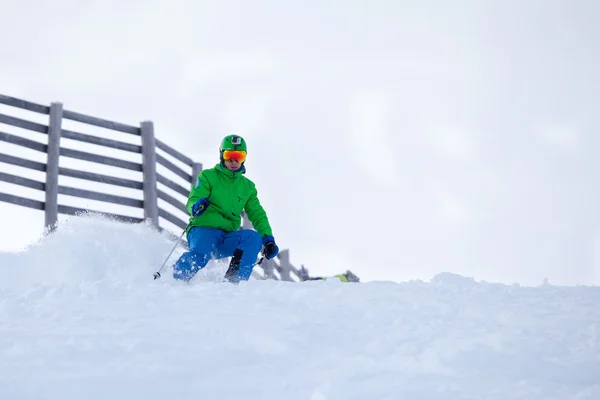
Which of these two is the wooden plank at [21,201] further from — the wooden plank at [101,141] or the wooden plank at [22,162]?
the wooden plank at [101,141]

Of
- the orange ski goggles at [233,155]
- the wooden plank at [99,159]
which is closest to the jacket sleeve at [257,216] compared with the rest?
the orange ski goggles at [233,155]

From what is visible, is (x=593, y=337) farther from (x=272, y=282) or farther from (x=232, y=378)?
(x=272, y=282)

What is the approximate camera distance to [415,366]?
340 centimetres

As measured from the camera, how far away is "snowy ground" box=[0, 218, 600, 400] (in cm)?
317

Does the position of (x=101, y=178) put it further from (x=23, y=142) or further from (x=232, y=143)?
(x=232, y=143)

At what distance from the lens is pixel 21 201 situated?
8531mm

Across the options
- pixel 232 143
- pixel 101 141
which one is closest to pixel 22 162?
pixel 101 141

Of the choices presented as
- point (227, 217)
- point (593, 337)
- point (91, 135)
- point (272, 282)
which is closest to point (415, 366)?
point (593, 337)

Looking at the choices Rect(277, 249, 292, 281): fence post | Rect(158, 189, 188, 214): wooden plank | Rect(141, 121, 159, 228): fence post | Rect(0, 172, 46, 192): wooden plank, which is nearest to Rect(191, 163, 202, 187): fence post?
Rect(158, 189, 188, 214): wooden plank

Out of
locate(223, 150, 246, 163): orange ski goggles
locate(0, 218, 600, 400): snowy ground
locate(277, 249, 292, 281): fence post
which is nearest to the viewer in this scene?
locate(0, 218, 600, 400): snowy ground

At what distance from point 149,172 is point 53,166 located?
115 centimetres

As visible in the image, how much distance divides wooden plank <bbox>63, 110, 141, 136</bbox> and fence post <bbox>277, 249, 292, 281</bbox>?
403cm

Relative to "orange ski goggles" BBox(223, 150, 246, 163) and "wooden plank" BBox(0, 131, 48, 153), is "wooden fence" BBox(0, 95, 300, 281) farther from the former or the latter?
"orange ski goggles" BBox(223, 150, 246, 163)

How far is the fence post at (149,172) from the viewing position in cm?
947
